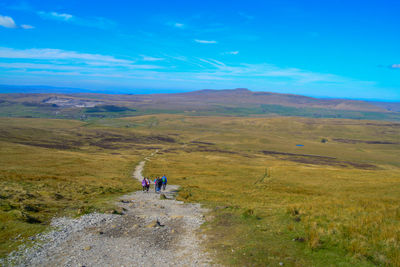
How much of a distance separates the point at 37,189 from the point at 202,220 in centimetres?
2086

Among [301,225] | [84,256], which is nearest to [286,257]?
[301,225]

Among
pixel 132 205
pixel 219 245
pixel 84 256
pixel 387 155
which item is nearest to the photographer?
pixel 84 256

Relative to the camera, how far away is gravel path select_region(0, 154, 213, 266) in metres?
12.6

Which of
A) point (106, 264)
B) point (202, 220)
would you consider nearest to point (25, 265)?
point (106, 264)

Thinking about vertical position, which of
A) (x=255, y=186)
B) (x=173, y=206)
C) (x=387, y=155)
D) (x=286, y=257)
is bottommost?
(x=387, y=155)

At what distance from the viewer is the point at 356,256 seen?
11.8 metres

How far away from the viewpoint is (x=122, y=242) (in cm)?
1493

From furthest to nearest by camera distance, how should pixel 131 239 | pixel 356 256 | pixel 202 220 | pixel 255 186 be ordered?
1. pixel 255 186
2. pixel 202 220
3. pixel 131 239
4. pixel 356 256

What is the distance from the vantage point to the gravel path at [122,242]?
495 inches

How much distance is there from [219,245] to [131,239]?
5416 mm

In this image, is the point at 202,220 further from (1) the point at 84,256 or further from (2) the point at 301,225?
(1) the point at 84,256

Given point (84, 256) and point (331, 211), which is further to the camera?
Answer: point (331, 211)

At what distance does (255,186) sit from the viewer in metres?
43.1

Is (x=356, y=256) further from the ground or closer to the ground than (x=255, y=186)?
further from the ground
